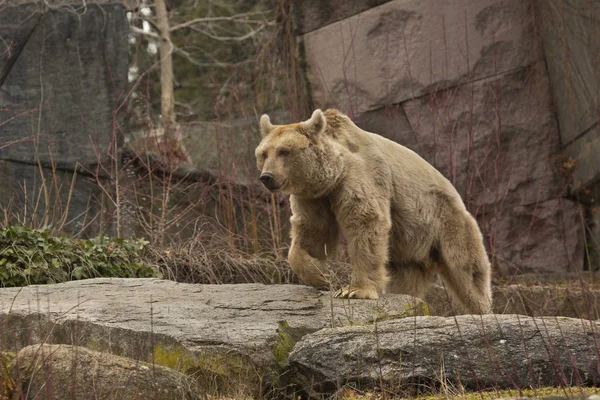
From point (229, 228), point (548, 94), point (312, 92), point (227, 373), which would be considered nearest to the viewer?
point (227, 373)

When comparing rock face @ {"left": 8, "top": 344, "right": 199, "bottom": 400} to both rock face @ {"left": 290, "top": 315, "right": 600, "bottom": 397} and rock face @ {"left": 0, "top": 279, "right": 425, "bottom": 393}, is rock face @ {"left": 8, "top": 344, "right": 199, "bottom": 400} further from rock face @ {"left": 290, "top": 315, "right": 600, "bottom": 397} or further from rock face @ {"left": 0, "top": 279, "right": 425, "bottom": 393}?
rock face @ {"left": 290, "top": 315, "right": 600, "bottom": 397}

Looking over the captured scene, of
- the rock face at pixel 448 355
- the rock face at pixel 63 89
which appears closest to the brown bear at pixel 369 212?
the rock face at pixel 448 355

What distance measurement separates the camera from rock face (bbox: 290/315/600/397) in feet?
14.8

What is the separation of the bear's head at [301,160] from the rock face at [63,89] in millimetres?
4231

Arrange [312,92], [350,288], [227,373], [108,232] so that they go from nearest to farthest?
[227,373] → [350,288] → [108,232] → [312,92]

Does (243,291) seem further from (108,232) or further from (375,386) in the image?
(108,232)

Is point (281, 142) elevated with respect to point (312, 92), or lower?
lower

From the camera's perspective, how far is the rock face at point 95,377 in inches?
157

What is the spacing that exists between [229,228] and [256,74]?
429 cm

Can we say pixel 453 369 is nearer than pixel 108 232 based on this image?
Yes

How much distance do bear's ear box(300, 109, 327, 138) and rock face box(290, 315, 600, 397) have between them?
1.99 m

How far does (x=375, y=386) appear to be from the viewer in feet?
15.0

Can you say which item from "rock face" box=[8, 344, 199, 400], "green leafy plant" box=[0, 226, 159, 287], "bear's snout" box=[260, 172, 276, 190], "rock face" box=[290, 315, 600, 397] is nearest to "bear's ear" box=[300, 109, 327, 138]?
"bear's snout" box=[260, 172, 276, 190]

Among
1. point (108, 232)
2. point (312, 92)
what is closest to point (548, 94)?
point (312, 92)
